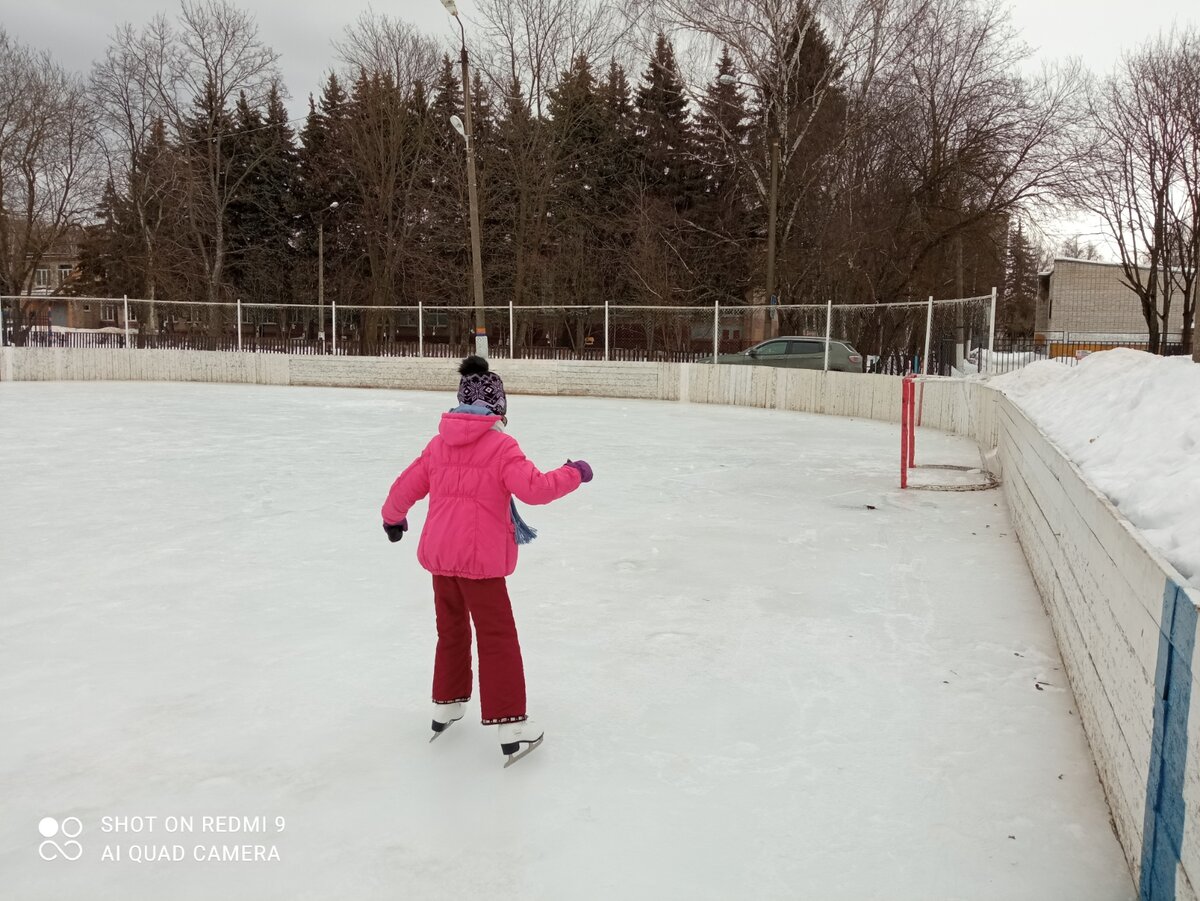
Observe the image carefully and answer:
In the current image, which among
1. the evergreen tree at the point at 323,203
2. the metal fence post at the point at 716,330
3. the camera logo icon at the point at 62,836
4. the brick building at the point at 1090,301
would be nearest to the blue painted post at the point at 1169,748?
the camera logo icon at the point at 62,836

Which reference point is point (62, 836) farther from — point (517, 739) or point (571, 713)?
point (571, 713)

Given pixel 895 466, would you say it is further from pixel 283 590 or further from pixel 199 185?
pixel 199 185

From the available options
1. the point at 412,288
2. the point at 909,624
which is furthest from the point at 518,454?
the point at 412,288

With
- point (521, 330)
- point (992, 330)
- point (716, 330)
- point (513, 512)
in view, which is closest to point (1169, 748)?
point (513, 512)

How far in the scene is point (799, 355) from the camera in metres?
19.0

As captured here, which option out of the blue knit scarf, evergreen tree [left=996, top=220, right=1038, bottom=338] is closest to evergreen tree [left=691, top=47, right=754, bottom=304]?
evergreen tree [left=996, top=220, right=1038, bottom=338]

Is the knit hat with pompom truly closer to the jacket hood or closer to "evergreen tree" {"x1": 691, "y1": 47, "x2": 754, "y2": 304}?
the jacket hood

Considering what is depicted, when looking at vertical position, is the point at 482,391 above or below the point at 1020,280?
below

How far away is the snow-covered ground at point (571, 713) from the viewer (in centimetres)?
268

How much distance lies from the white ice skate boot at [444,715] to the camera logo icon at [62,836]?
1174 mm

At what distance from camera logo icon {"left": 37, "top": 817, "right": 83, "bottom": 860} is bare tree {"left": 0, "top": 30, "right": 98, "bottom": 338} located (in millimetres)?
40957

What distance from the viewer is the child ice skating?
322 cm

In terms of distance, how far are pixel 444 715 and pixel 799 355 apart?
16.4 m

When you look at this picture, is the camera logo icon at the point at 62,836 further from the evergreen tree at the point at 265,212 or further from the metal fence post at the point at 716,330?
the evergreen tree at the point at 265,212
